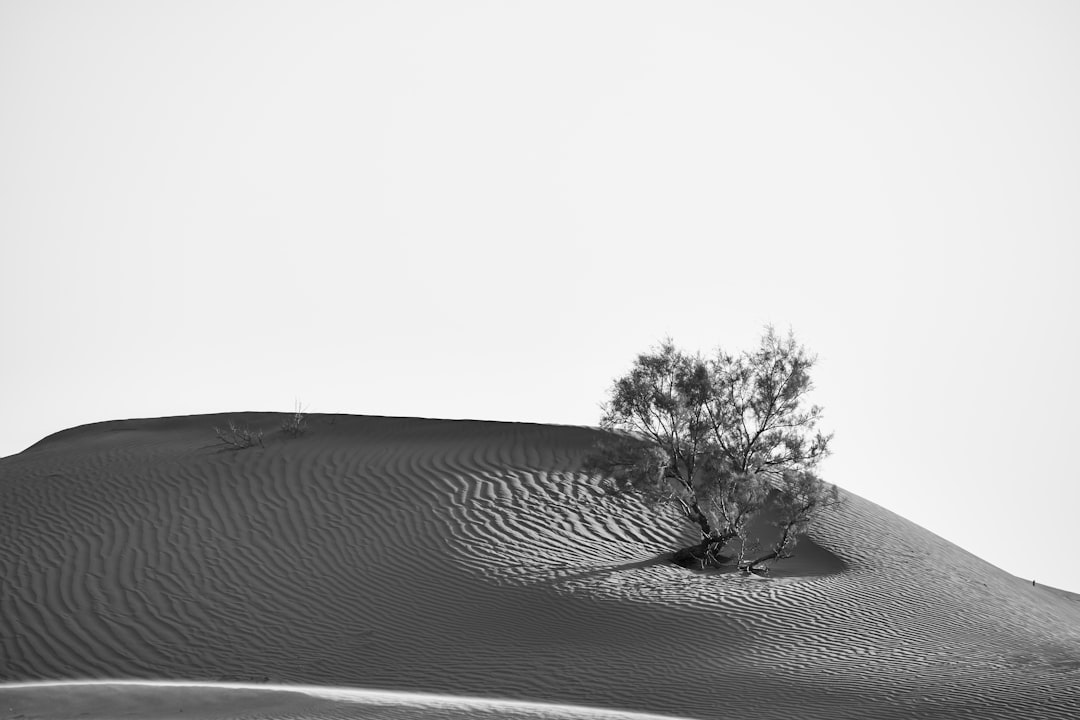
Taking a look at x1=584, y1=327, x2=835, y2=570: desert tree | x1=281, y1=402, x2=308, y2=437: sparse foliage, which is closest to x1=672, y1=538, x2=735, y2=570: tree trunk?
x1=584, y1=327, x2=835, y2=570: desert tree

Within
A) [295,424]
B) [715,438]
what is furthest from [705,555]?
[295,424]

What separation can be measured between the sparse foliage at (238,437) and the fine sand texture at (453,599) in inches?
15.3

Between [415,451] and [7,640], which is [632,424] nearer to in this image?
[415,451]

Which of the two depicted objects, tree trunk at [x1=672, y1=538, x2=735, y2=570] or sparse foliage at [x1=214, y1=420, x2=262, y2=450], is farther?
sparse foliage at [x1=214, y1=420, x2=262, y2=450]

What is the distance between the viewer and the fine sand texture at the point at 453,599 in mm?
11102

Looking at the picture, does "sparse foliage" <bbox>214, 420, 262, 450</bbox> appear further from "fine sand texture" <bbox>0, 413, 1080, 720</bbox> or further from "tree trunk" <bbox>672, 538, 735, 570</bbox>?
"tree trunk" <bbox>672, 538, 735, 570</bbox>

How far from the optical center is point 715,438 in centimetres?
1773

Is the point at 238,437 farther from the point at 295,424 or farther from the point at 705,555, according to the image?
the point at 705,555

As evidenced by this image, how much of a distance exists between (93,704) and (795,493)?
11.0 m

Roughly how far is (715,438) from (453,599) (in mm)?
5288

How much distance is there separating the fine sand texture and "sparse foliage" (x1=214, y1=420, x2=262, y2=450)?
389 millimetres

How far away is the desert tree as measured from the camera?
17438 millimetres

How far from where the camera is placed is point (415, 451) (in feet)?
69.4

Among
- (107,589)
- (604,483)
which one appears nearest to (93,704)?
(107,589)
